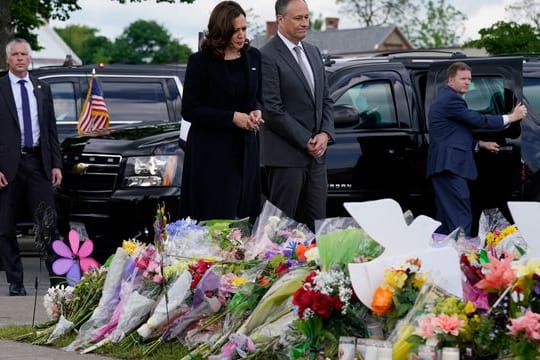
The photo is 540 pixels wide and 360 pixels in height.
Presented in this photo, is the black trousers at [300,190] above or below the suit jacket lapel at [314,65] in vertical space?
below

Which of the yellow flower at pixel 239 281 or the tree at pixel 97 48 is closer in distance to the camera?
the yellow flower at pixel 239 281

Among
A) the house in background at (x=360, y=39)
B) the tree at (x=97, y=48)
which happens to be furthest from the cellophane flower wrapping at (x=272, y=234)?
the tree at (x=97, y=48)

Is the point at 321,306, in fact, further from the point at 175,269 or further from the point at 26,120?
the point at 26,120

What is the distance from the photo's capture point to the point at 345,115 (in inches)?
461

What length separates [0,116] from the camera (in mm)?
11336

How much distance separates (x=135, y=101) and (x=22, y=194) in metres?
4.63

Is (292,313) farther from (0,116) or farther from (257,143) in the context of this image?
(0,116)

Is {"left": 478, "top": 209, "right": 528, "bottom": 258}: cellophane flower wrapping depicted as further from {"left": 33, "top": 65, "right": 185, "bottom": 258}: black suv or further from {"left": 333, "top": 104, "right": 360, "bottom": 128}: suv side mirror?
{"left": 33, "top": 65, "right": 185, "bottom": 258}: black suv

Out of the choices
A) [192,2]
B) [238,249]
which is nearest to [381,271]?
[238,249]

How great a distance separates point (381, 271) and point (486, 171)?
644 cm

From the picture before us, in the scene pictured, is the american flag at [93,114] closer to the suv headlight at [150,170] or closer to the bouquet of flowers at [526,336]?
the suv headlight at [150,170]

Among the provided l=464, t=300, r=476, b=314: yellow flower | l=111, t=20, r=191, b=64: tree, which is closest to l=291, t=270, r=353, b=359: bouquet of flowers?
l=464, t=300, r=476, b=314: yellow flower

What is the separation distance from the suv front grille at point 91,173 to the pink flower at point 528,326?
25.2ft

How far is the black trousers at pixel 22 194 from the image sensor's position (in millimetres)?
11297
